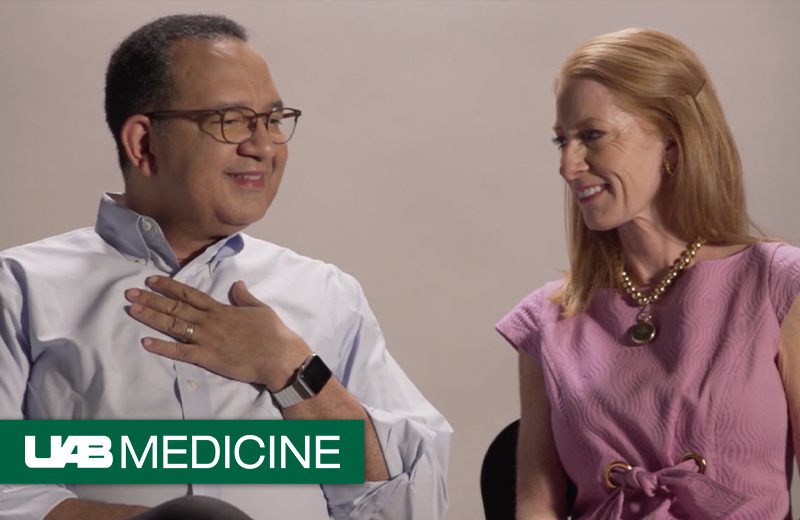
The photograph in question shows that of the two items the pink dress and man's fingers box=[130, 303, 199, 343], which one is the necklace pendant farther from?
man's fingers box=[130, 303, 199, 343]

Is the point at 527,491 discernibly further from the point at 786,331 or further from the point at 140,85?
the point at 140,85

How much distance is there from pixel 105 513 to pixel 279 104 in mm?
783

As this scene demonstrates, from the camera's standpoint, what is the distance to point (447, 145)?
3.02m

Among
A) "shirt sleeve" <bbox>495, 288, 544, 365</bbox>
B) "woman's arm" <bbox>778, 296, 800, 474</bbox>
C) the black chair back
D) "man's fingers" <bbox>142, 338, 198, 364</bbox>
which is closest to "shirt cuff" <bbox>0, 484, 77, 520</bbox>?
"man's fingers" <bbox>142, 338, 198, 364</bbox>

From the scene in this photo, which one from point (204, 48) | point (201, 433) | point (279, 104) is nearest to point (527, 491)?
point (201, 433)

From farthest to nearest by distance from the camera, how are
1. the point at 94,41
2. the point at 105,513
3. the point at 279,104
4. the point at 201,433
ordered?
1. the point at 94,41
2. the point at 279,104
3. the point at 201,433
4. the point at 105,513

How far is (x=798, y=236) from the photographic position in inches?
123

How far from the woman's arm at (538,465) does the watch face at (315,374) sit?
0.38 m

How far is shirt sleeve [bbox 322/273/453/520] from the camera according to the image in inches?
72.0

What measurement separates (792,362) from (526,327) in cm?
47

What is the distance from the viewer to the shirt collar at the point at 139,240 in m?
1.88

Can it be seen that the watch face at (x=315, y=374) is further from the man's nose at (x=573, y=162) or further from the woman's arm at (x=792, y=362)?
the woman's arm at (x=792, y=362)

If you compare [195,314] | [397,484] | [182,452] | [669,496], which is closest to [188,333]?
[195,314]

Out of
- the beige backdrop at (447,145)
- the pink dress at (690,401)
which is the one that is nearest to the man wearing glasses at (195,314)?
the pink dress at (690,401)
